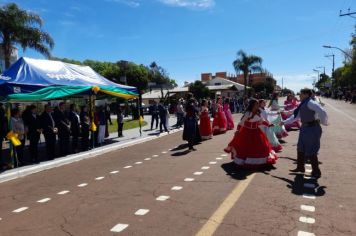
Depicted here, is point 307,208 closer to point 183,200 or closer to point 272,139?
point 183,200

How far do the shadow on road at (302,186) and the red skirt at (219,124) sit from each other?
10449 mm

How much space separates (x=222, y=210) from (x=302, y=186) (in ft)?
7.10

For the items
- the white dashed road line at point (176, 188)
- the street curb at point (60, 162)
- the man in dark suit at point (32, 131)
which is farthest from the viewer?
the man in dark suit at point (32, 131)

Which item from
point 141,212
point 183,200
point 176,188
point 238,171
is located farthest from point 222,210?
point 238,171

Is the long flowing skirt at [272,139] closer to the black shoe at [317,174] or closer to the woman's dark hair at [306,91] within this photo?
the woman's dark hair at [306,91]

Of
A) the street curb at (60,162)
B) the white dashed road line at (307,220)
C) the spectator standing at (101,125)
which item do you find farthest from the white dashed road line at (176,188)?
the spectator standing at (101,125)

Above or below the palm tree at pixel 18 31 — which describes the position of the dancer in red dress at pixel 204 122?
below

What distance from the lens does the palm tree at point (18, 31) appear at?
1166 inches

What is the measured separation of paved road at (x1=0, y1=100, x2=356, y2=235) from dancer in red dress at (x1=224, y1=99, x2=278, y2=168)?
0.33 m

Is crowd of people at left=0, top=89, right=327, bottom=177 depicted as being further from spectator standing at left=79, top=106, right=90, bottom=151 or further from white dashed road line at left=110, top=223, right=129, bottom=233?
white dashed road line at left=110, top=223, right=129, bottom=233

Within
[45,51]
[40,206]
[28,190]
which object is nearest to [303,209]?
[40,206]

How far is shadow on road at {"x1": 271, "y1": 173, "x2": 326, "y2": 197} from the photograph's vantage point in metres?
7.12

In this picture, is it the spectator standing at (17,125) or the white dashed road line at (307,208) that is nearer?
the white dashed road line at (307,208)

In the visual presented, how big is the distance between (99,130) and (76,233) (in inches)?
428
